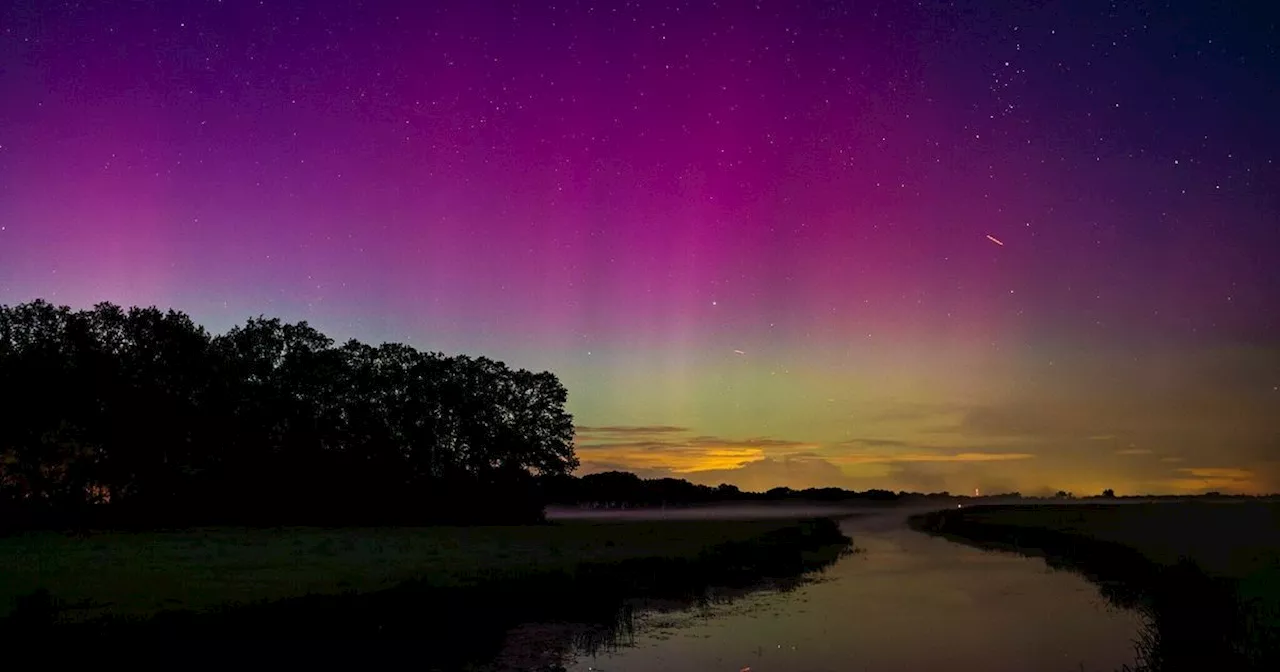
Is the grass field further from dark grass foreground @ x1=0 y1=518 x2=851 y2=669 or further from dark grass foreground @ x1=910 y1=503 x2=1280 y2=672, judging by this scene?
dark grass foreground @ x1=910 y1=503 x2=1280 y2=672

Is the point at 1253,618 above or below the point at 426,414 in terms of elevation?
below

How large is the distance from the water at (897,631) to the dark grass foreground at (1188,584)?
1.18 meters

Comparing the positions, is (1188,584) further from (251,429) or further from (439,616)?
(251,429)

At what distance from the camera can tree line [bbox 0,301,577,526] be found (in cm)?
7244

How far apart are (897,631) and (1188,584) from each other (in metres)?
12.5

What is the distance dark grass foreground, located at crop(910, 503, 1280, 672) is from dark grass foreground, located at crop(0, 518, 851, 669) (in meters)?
14.6

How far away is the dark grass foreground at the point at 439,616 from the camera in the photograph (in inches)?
869

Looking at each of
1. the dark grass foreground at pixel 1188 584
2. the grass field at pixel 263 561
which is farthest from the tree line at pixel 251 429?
the dark grass foreground at pixel 1188 584

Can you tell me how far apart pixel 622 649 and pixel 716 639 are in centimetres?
309

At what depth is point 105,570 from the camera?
35406 millimetres

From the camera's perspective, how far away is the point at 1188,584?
3344cm

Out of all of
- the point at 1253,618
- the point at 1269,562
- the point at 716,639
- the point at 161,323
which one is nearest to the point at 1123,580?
the point at 1269,562

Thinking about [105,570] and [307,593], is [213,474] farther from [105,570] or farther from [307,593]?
[307,593]

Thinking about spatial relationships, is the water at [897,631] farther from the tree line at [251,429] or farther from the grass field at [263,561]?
the tree line at [251,429]
